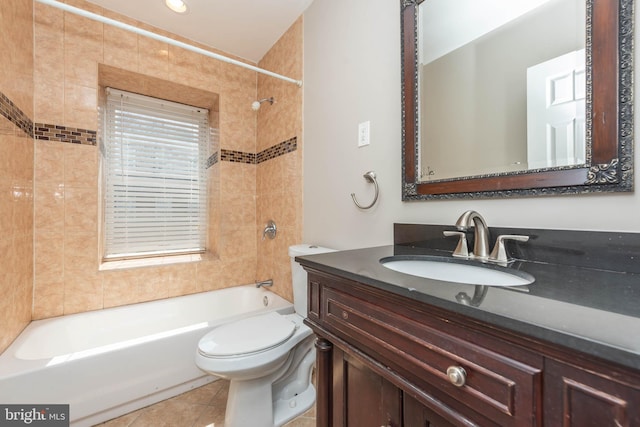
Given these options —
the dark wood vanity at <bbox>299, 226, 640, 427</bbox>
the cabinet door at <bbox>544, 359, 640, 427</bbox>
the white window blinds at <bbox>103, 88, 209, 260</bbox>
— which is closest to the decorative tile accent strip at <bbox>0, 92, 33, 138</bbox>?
the white window blinds at <bbox>103, 88, 209, 260</bbox>

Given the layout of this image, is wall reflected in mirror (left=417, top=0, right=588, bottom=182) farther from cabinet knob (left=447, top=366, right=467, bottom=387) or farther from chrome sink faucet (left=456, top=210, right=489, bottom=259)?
cabinet knob (left=447, top=366, right=467, bottom=387)

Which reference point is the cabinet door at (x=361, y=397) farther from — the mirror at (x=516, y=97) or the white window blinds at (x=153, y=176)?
the white window blinds at (x=153, y=176)

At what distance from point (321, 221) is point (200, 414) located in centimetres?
121

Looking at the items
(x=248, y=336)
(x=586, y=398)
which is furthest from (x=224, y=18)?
(x=586, y=398)

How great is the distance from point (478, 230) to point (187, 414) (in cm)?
163

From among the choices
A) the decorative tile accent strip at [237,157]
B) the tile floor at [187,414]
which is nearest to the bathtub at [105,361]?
the tile floor at [187,414]

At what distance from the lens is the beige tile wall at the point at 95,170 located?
1621 mm

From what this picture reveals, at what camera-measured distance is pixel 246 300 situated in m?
2.23

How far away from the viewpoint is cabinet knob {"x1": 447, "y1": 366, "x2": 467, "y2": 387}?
1.42 ft

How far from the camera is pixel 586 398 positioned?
1.03ft

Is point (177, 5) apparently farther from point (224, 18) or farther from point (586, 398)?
point (586, 398)

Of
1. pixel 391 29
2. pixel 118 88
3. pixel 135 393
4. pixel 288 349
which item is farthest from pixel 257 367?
pixel 118 88

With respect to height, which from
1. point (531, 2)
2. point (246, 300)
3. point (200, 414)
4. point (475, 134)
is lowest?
point (200, 414)

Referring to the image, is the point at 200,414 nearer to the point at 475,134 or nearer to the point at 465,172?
the point at 465,172
